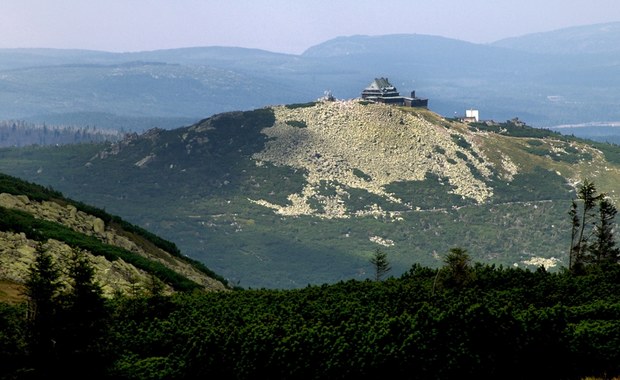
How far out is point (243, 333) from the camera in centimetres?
4303

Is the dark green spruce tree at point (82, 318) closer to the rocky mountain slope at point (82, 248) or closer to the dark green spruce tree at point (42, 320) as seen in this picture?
the dark green spruce tree at point (42, 320)

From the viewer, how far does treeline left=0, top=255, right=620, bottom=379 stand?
129 ft

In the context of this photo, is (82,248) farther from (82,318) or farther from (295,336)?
(295,336)

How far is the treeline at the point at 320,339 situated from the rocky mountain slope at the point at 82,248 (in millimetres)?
5083

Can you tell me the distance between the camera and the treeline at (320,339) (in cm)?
3938

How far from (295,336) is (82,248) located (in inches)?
992

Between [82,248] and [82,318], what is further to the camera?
[82,248]

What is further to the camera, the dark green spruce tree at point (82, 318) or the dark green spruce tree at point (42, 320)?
the dark green spruce tree at point (82, 318)

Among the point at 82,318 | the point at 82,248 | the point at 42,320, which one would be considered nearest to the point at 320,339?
the point at 82,318

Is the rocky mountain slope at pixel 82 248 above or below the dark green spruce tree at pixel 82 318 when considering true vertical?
below

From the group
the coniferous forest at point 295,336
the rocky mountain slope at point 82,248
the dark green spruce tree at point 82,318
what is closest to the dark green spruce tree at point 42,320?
the coniferous forest at point 295,336

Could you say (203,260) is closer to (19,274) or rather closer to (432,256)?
(432,256)

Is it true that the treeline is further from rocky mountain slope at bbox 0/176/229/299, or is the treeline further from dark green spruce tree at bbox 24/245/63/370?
rocky mountain slope at bbox 0/176/229/299

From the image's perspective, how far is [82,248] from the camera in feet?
209
